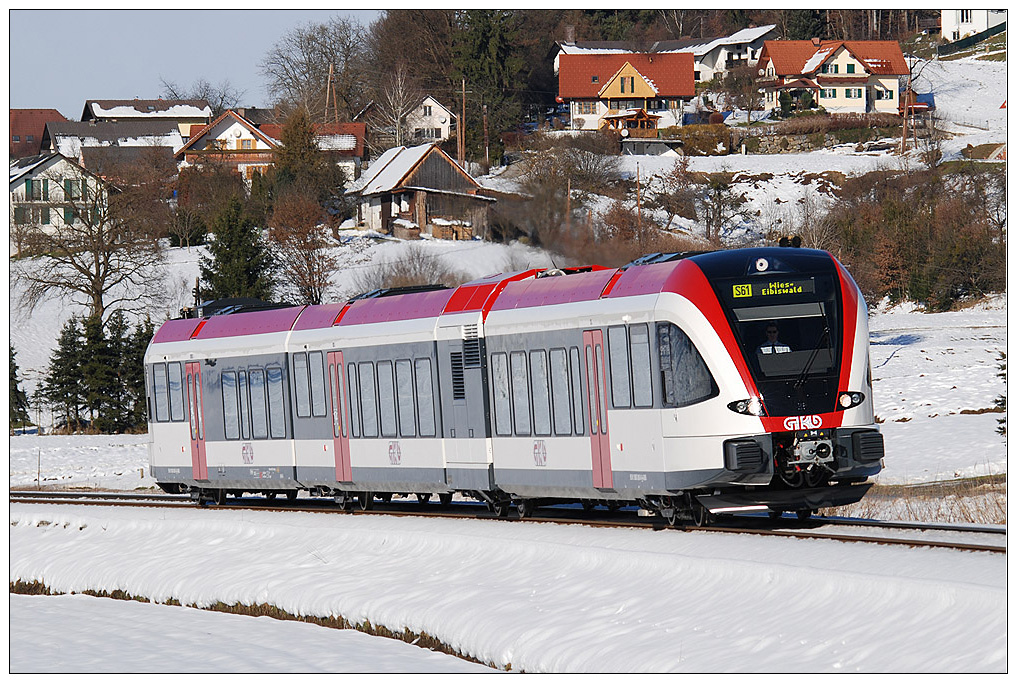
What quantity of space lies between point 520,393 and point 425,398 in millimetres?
2193

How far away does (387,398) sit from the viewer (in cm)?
2091

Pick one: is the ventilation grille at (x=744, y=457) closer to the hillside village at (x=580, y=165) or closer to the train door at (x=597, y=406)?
the train door at (x=597, y=406)

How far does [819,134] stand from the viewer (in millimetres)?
98938

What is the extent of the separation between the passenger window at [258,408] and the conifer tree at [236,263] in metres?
33.8

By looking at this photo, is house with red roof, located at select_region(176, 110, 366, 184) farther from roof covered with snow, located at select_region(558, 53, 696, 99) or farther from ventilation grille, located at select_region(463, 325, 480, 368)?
ventilation grille, located at select_region(463, 325, 480, 368)

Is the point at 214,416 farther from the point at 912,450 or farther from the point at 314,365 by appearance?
the point at 912,450

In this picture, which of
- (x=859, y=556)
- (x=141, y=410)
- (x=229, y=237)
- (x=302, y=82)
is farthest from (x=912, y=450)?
(x=302, y=82)

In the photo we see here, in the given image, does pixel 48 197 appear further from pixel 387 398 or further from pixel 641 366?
pixel 641 366

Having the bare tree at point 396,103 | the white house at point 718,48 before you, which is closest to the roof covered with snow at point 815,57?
the white house at point 718,48

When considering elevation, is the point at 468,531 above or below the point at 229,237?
below

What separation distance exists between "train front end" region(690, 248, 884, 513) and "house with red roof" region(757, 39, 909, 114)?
9245 centimetres

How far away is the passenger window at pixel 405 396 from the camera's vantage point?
20.5 metres

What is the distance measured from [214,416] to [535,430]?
8778 mm

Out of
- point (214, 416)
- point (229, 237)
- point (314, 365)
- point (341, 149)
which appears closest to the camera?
point (314, 365)
